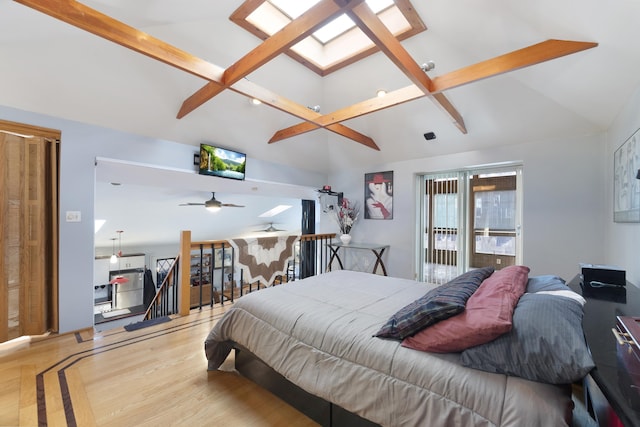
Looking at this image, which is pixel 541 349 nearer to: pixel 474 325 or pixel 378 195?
pixel 474 325

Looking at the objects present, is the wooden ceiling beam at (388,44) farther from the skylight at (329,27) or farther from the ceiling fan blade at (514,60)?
the skylight at (329,27)

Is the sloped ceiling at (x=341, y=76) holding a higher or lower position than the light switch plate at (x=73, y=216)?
higher

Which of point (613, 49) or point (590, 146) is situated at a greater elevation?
point (613, 49)

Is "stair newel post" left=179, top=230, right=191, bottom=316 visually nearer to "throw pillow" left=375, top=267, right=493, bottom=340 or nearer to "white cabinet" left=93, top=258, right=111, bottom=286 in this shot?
"throw pillow" left=375, top=267, right=493, bottom=340

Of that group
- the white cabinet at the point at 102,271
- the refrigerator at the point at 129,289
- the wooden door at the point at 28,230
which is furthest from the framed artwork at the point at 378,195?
the white cabinet at the point at 102,271

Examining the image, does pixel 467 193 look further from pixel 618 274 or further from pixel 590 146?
pixel 618 274

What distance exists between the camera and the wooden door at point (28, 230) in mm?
2367

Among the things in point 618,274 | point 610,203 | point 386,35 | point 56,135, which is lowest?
point 618,274

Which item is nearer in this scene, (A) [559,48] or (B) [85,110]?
(A) [559,48]

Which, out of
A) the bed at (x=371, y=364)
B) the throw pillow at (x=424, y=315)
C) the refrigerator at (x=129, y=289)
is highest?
the throw pillow at (x=424, y=315)

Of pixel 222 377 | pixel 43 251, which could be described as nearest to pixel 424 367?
pixel 222 377

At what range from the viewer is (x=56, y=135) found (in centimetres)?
263

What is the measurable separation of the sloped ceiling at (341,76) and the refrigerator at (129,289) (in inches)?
259

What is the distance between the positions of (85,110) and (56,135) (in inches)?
14.0
